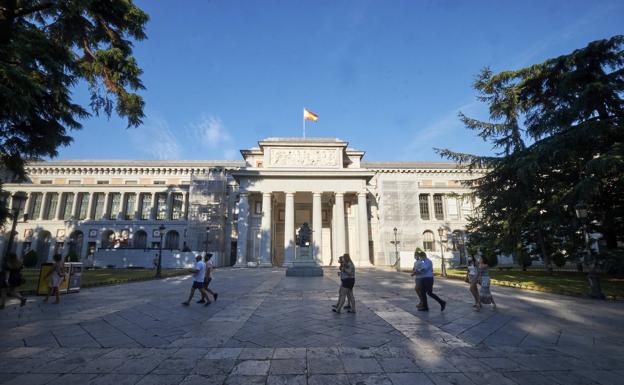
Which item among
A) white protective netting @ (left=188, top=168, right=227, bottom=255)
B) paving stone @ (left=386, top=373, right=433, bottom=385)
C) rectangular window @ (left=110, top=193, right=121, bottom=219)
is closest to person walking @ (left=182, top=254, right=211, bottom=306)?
paving stone @ (left=386, top=373, right=433, bottom=385)

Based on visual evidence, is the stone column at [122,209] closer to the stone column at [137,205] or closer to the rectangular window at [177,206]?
the stone column at [137,205]

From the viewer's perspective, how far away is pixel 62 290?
32.7 feet

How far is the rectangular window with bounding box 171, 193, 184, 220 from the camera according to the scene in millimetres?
43875

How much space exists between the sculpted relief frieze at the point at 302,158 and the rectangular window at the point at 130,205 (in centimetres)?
2660

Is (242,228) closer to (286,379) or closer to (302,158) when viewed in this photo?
(302,158)

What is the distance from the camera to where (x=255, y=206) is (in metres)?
36.6

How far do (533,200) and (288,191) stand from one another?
2234 cm

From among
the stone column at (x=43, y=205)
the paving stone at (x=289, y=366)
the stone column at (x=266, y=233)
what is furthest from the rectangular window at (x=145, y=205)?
the paving stone at (x=289, y=366)

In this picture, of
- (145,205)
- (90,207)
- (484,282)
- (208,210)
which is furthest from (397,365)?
(90,207)

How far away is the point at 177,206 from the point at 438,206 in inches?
1619

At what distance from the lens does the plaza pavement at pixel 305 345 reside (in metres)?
3.34

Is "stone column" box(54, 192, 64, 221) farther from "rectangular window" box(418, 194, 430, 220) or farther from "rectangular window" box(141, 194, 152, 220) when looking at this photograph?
"rectangular window" box(418, 194, 430, 220)

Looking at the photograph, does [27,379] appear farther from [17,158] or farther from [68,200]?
[68,200]

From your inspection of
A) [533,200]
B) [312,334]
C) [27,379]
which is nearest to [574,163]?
[533,200]
